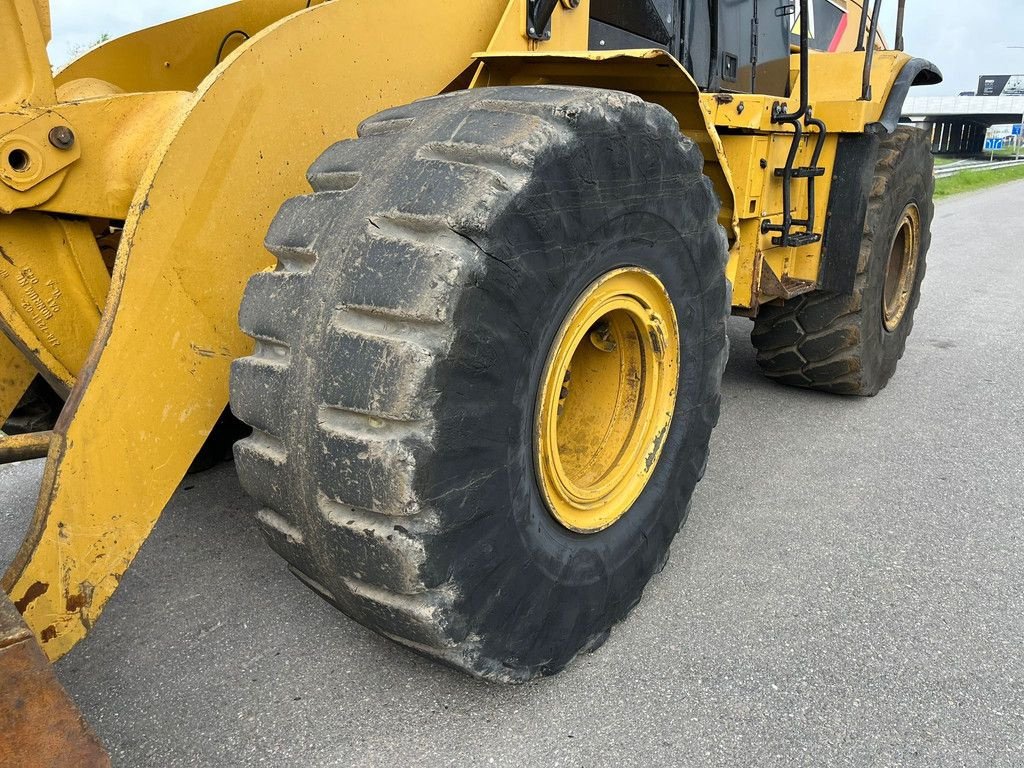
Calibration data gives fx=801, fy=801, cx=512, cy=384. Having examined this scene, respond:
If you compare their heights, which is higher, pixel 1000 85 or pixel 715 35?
pixel 715 35

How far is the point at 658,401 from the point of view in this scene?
2.47 meters

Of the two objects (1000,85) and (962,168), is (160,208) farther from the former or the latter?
(1000,85)

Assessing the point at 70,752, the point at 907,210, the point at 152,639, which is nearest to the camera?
the point at 70,752

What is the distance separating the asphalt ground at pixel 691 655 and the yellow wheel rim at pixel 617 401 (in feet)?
Answer: 1.51

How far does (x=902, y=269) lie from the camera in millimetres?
4863

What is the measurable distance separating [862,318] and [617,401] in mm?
2182

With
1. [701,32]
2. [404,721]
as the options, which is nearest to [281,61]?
[404,721]

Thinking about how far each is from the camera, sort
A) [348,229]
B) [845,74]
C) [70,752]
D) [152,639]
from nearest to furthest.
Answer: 1. [70,752]
2. [348,229]
3. [152,639]
4. [845,74]

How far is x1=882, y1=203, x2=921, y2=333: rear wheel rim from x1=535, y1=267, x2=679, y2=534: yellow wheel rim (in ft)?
9.27

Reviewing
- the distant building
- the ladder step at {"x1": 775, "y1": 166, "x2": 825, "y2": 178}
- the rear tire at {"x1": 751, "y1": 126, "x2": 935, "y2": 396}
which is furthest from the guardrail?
the ladder step at {"x1": 775, "y1": 166, "x2": 825, "y2": 178}

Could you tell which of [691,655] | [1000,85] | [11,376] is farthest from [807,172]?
[1000,85]

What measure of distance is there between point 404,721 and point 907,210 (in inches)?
156

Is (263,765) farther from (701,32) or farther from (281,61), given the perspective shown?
(701,32)

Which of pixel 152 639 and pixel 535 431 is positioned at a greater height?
pixel 535 431
